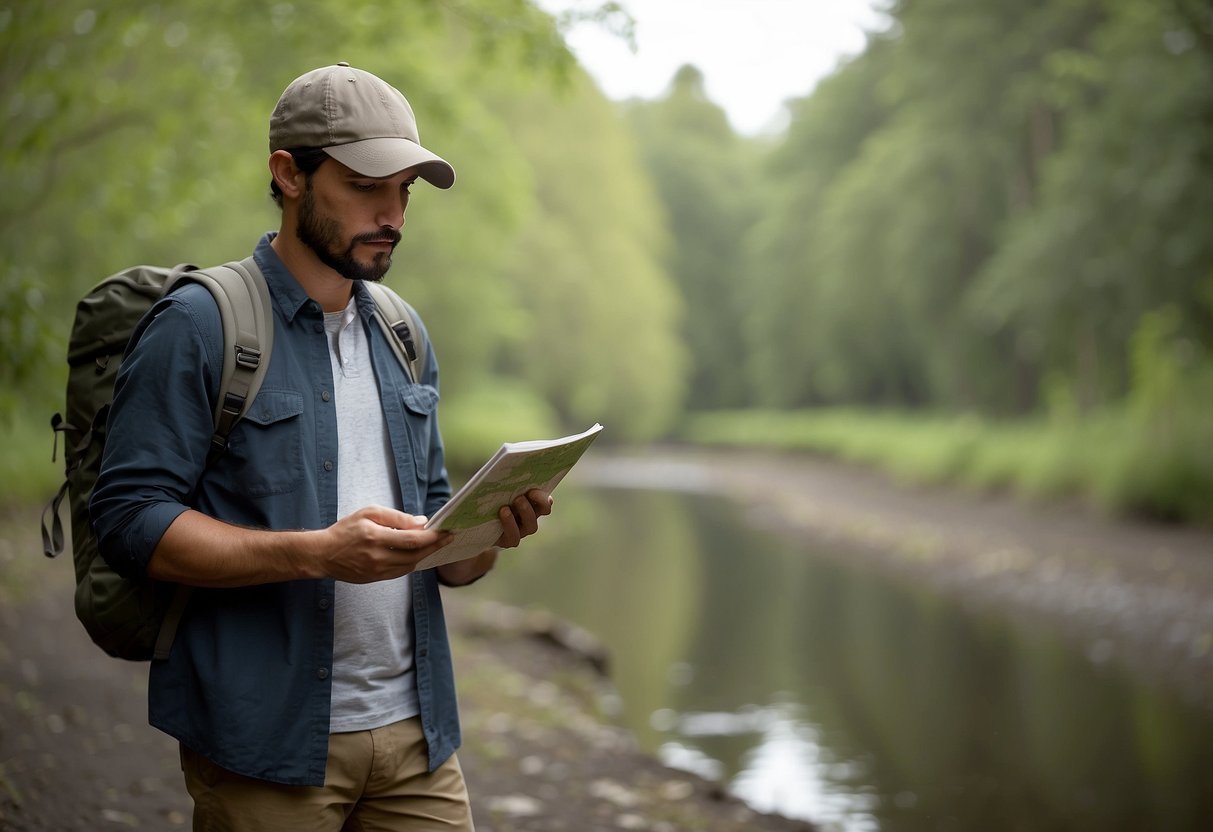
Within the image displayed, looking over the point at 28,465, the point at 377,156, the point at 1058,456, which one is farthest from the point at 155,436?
the point at 1058,456

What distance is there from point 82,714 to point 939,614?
9597 millimetres

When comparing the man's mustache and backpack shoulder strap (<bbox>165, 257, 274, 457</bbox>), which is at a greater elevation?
the man's mustache

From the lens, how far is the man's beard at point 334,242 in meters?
2.36

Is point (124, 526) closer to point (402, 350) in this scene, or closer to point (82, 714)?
point (402, 350)

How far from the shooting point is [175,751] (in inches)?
227

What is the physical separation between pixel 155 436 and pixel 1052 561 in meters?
13.6

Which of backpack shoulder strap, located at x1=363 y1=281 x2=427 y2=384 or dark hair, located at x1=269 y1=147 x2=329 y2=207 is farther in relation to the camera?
backpack shoulder strap, located at x1=363 y1=281 x2=427 y2=384

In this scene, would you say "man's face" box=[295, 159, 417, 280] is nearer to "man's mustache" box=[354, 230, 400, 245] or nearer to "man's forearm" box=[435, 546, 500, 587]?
"man's mustache" box=[354, 230, 400, 245]

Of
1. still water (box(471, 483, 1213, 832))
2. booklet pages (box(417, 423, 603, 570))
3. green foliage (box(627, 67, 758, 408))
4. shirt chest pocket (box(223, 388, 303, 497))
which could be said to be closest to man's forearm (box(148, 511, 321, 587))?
shirt chest pocket (box(223, 388, 303, 497))

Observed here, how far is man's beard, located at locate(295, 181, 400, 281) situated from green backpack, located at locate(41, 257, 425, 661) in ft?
0.45

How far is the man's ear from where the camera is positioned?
2342 mm

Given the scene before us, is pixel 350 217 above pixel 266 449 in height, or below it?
above

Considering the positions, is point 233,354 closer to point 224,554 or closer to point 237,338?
point 237,338

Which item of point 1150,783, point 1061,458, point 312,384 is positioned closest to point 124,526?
point 312,384
